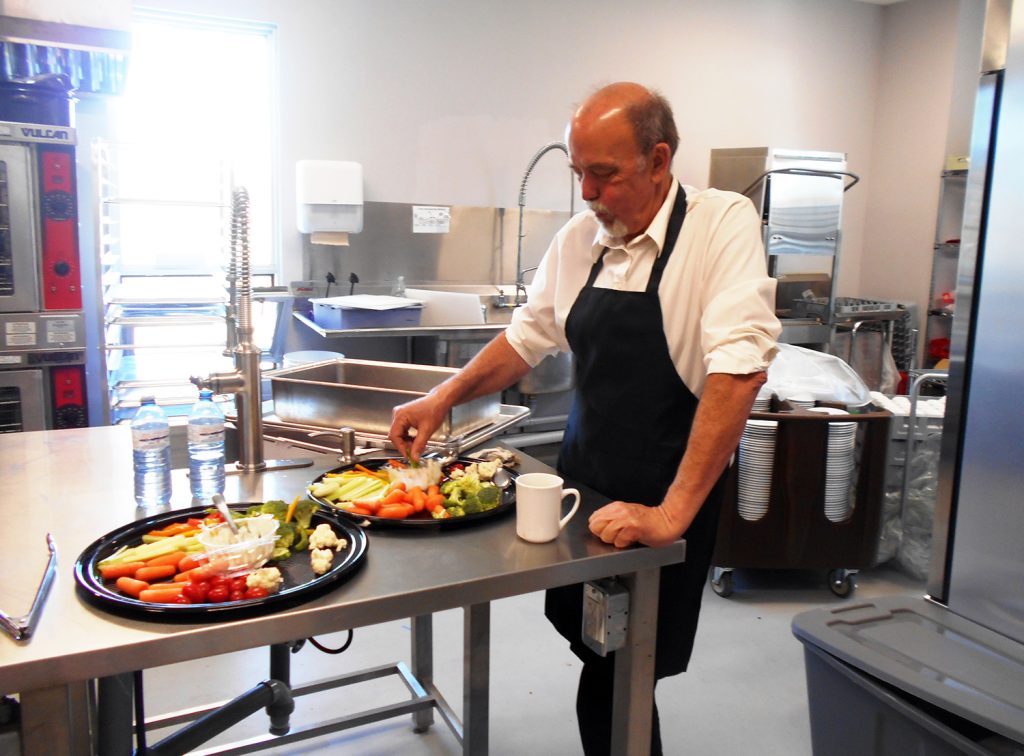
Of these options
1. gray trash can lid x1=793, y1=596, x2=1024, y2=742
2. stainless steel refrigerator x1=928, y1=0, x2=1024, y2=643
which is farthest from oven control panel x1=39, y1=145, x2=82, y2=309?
stainless steel refrigerator x1=928, y1=0, x2=1024, y2=643

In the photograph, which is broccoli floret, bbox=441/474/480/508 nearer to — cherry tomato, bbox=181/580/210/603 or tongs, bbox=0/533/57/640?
cherry tomato, bbox=181/580/210/603

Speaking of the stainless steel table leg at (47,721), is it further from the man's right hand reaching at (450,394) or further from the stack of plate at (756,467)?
the stack of plate at (756,467)

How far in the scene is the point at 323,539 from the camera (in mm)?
1174

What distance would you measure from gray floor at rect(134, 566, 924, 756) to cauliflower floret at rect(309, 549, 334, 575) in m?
1.27

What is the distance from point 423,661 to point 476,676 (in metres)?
0.36

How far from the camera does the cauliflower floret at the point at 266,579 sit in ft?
3.39

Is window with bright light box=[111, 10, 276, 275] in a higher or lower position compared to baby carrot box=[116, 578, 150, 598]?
higher

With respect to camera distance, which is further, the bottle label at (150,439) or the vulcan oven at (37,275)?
the vulcan oven at (37,275)

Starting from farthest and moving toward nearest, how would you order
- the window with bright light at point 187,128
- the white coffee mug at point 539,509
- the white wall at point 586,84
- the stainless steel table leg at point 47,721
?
the white wall at point 586,84
the window with bright light at point 187,128
the white coffee mug at point 539,509
the stainless steel table leg at point 47,721

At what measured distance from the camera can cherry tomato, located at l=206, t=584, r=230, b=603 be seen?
1009 millimetres

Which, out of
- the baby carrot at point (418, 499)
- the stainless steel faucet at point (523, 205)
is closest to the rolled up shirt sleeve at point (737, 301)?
the baby carrot at point (418, 499)

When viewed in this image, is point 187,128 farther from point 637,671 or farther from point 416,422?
point 637,671

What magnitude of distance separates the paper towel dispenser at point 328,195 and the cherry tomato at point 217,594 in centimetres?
324

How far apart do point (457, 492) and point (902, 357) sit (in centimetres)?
492
